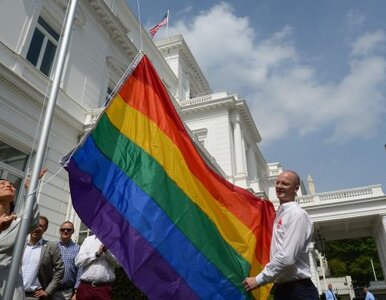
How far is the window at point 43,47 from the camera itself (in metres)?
11.5

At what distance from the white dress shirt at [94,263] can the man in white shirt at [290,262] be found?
7.02 ft

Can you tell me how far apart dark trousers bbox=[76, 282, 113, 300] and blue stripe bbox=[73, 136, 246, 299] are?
172 cm

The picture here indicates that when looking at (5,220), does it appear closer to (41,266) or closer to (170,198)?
(170,198)

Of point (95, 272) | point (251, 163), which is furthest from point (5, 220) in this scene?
point (251, 163)

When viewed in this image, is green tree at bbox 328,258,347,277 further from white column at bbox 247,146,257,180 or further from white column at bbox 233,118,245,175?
white column at bbox 233,118,245,175

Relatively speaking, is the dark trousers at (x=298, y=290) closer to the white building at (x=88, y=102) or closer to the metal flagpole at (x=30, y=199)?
the metal flagpole at (x=30, y=199)

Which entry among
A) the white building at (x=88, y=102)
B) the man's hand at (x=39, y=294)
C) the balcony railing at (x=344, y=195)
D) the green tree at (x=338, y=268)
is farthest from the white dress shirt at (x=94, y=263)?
the green tree at (x=338, y=268)

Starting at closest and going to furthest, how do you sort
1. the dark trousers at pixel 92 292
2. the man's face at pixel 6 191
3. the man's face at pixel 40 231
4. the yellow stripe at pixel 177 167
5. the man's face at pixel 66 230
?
the man's face at pixel 6 191, the yellow stripe at pixel 177 167, the dark trousers at pixel 92 292, the man's face at pixel 40 231, the man's face at pixel 66 230

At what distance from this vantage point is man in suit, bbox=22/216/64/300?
14.4ft

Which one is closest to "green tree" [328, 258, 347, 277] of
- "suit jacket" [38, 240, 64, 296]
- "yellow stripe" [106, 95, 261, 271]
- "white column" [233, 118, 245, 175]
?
"white column" [233, 118, 245, 175]

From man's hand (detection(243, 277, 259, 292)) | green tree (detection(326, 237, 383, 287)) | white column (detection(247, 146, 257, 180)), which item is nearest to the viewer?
man's hand (detection(243, 277, 259, 292))

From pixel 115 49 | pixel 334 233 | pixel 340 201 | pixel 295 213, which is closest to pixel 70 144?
pixel 115 49

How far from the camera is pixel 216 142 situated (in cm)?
2347

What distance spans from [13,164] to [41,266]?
6079 mm
